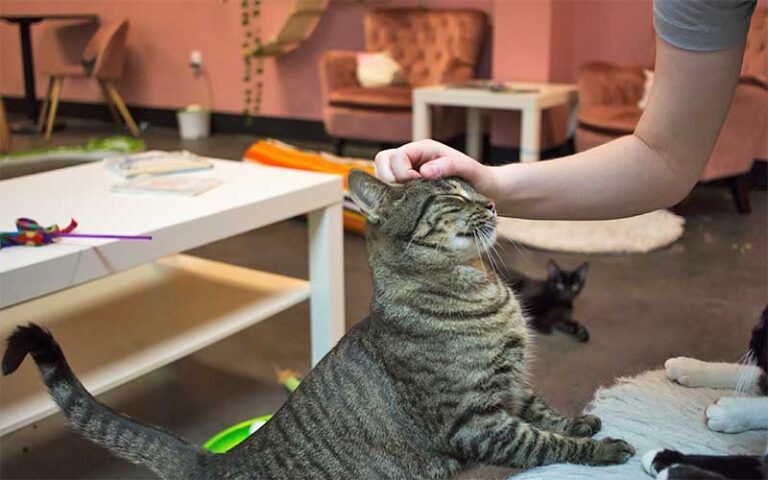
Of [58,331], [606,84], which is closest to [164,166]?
[58,331]

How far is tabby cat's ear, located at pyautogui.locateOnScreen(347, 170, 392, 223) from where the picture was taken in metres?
1.24

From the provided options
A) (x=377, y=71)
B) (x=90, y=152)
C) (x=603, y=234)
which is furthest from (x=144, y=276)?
(x=377, y=71)

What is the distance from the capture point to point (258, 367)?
7.75ft

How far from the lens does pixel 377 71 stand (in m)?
5.14

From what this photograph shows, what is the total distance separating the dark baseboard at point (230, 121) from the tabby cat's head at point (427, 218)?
188 inches

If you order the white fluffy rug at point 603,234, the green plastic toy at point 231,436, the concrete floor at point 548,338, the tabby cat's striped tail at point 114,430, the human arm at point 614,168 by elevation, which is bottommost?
the concrete floor at point 548,338

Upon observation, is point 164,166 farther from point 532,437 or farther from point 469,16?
point 469,16

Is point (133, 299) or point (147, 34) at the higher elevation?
point (147, 34)

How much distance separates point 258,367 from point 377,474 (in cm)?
118

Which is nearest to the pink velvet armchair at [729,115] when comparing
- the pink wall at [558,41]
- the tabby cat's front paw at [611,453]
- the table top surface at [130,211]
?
the pink wall at [558,41]

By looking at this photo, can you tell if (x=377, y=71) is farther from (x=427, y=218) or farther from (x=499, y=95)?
(x=427, y=218)

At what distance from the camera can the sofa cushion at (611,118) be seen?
381 cm

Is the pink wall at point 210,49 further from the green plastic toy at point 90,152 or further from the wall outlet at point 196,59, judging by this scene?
the green plastic toy at point 90,152

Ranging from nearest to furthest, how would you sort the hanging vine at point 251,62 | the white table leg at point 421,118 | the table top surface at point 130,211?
1. the table top surface at point 130,211
2. the white table leg at point 421,118
3. the hanging vine at point 251,62
